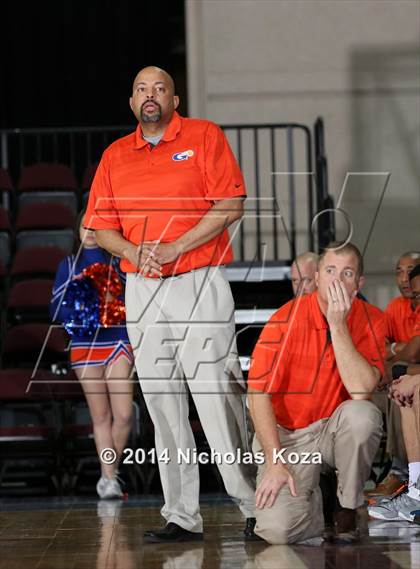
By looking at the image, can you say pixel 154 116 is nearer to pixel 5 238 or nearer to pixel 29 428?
pixel 29 428

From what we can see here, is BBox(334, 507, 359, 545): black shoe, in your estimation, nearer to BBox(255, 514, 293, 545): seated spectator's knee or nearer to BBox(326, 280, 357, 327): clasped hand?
BBox(255, 514, 293, 545): seated spectator's knee

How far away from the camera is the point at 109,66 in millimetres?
11289

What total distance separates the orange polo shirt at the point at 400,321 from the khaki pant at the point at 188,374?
6.93 feet

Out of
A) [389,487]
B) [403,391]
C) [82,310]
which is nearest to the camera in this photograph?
[403,391]

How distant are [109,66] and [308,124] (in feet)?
9.70

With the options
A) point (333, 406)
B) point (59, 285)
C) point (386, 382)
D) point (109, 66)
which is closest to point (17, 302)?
point (59, 285)

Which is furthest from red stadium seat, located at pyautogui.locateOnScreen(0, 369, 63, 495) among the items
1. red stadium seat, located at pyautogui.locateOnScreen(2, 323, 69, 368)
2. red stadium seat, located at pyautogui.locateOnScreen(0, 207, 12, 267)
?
red stadium seat, located at pyautogui.locateOnScreen(0, 207, 12, 267)

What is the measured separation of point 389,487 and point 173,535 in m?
1.42

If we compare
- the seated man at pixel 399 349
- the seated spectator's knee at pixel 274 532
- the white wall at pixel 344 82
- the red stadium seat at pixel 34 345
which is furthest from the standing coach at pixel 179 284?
the white wall at pixel 344 82

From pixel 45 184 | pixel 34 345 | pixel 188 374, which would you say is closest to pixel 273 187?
pixel 45 184

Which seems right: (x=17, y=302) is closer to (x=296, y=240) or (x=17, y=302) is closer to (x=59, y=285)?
(x=59, y=285)

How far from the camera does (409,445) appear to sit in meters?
4.99

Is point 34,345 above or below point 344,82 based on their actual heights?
below

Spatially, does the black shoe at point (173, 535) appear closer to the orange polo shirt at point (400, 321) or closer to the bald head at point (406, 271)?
the orange polo shirt at point (400, 321)
